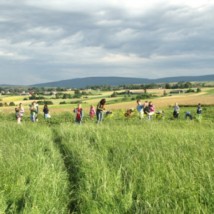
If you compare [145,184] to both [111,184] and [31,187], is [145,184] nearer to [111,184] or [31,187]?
[111,184]

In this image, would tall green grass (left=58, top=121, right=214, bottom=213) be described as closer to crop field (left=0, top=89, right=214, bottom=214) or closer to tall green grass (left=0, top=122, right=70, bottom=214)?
crop field (left=0, top=89, right=214, bottom=214)

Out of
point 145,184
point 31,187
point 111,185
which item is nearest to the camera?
point 145,184

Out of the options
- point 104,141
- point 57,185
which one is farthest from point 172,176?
point 104,141

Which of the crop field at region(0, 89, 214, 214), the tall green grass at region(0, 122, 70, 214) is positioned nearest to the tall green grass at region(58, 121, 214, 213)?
the crop field at region(0, 89, 214, 214)

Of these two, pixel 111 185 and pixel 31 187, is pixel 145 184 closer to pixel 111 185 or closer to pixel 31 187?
pixel 111 185

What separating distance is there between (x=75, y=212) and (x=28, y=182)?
4.80 ft

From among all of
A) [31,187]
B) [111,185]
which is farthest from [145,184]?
[31,187]

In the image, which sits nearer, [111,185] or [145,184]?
[145,184]

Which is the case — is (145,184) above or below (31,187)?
above

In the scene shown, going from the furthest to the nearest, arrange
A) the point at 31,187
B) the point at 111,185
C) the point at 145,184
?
1. the point at 31,187
2. the point at 111,185
3. the point at 145,184

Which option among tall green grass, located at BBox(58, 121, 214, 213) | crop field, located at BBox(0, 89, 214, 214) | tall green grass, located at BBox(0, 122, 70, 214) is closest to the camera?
tall green grass, located at BBox(58, 121, 214, 213)

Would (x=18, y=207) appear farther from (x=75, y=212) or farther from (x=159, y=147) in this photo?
(x=159, y=147)

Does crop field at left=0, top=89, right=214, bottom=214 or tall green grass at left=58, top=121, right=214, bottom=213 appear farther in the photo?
crop field at left=0, top=89, right=214, bottom=214

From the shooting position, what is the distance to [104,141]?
11711 mm
